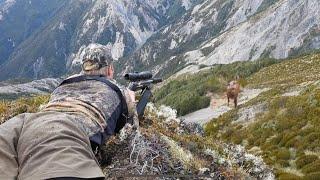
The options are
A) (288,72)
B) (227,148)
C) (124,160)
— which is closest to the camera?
(124,160)

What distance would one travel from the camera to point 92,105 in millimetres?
6648

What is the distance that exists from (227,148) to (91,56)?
4550 mm

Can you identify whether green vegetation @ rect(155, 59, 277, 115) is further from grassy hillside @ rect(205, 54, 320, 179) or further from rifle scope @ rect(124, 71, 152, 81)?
rifle scope @ rect(124, 71, 152, 81)

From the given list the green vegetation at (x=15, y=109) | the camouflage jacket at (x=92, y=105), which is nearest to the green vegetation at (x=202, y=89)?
the green vegetation at (x=15, y=109)

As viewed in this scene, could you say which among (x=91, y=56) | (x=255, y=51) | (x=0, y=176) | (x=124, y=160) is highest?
(x=91, y=56)

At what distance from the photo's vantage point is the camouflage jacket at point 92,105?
6.39 meters

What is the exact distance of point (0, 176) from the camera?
4367 millimetres

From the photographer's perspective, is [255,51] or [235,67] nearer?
[235,67]

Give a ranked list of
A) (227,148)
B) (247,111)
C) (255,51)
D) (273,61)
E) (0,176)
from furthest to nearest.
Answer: (255,51), (273,61), (247,111), (227,148), (0,176)

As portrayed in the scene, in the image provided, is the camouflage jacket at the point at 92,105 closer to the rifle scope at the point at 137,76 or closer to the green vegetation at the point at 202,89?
the rifle scope at the point at 137,76

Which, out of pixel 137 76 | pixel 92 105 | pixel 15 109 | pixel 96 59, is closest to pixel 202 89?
pixel 15 109

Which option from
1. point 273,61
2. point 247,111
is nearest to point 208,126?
point 247,111

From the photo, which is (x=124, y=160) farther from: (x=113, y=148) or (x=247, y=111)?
(x=247, y=111)

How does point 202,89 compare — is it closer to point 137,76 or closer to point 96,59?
point 137,76
